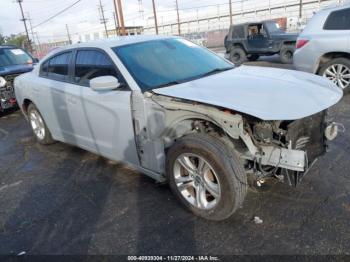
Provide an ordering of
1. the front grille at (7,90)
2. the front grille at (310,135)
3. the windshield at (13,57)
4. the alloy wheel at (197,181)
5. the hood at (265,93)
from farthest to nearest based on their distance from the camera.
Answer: the windshield at (13,57) → the front grille at (7,90) → the alloy wheel at (197,181) → the front grille at (310,135) → the hood at (265,93)

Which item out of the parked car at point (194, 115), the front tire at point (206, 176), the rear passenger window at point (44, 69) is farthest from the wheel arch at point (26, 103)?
the front tire at point (206, 176)

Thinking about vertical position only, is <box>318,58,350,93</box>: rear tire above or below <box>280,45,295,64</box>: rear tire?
above

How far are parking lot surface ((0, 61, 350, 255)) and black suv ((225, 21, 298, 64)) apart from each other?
1029 centimetres

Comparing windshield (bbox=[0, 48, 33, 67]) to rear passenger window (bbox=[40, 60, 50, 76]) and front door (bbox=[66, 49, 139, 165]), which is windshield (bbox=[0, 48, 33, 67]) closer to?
rear passenger window (bbox=[40, 60, 50, 76])

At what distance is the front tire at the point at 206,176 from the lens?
2.72 m

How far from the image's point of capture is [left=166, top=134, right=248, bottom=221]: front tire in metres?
2.72

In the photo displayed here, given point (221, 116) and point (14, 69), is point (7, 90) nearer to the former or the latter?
point (14, 69)

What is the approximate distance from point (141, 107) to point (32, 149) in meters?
3.25

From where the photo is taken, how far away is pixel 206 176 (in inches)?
117

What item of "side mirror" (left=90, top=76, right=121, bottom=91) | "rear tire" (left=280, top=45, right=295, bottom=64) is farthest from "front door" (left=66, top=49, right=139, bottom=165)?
"rear tire" (left=280, top=45, right=295, bottom=64)

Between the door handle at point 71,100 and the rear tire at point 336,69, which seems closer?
the door handle at point 71,100

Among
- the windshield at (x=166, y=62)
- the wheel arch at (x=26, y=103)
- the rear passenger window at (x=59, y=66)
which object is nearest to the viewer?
the windshield at (x=166, y=62)

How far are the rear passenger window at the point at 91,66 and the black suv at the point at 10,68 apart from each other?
192 inches

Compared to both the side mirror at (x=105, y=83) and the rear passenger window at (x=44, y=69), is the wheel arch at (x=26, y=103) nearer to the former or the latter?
the rear passenger window at (x=44, y=69)
